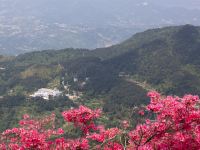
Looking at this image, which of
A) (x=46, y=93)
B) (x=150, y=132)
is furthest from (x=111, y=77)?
(x=150, y=132)

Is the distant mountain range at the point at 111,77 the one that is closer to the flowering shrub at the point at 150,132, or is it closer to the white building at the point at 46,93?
the white building at the point at 46,93

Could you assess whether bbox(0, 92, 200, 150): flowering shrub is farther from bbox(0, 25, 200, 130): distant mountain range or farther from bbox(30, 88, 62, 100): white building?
bbox(30, 88, 62, 100): white building

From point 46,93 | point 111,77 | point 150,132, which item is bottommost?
point 46,93

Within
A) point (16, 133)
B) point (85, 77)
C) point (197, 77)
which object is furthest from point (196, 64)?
point (16, 133)

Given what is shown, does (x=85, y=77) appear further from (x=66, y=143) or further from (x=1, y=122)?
(x=66, y=143)

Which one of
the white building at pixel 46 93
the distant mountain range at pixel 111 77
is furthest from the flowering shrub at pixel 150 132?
the white building at pixel 46 93

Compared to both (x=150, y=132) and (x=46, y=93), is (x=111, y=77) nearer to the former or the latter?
(x=46, y=93)
